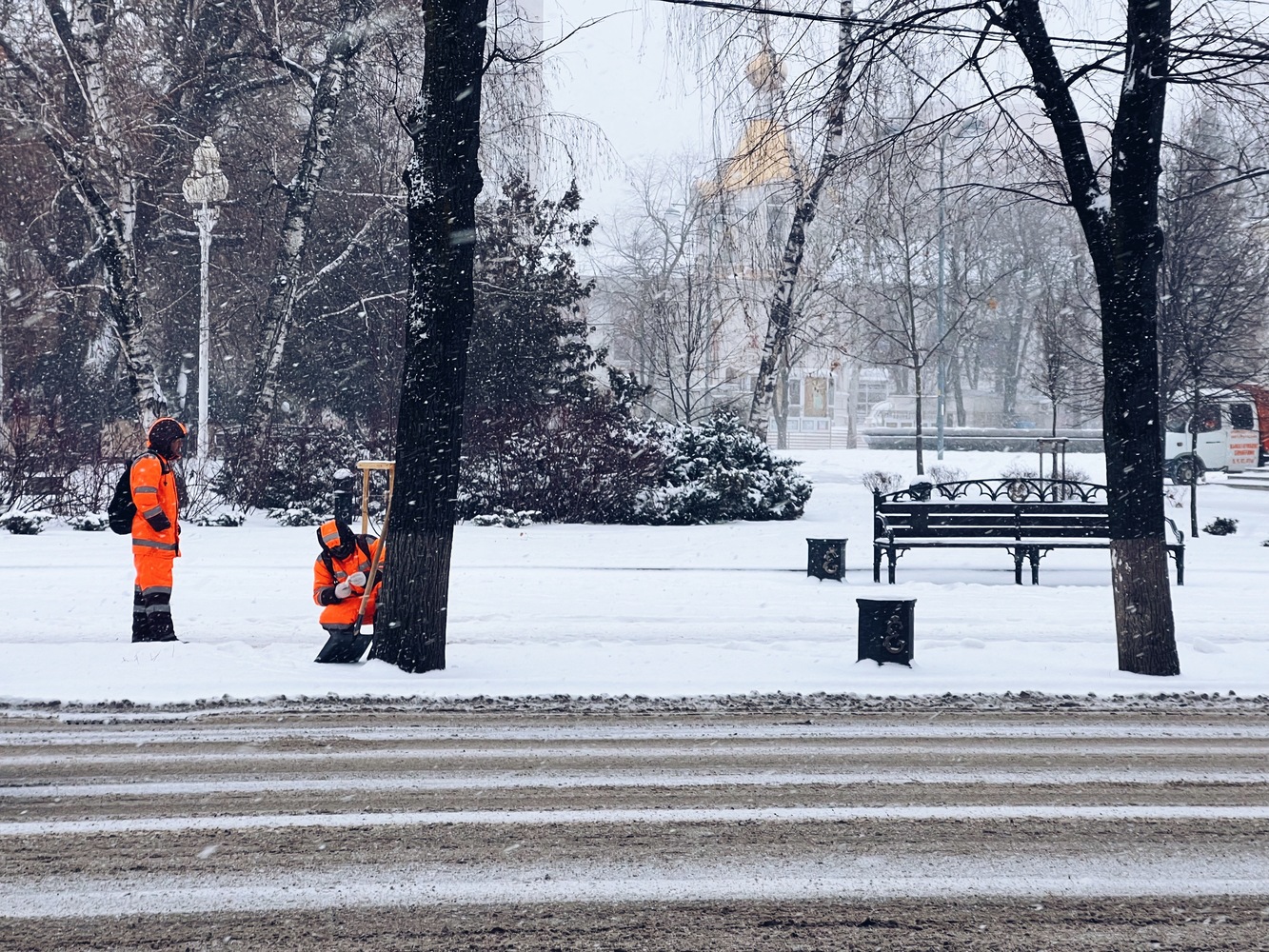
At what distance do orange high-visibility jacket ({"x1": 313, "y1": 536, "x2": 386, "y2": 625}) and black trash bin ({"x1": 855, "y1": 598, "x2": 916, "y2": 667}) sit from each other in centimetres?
380

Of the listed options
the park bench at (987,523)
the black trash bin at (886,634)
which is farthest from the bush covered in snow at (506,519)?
the black trash bin at (886,634)

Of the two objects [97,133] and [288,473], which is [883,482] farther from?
[97,133]

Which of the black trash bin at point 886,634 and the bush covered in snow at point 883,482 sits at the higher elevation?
the bush covered in snow at point 883,482

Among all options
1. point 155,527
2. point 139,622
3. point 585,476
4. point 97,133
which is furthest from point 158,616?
point 97,133

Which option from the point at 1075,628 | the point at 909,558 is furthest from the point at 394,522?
the point at 909,558

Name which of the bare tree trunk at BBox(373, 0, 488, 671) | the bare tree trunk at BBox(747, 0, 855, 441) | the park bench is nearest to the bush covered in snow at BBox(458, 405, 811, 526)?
the bare tree trunk at BBox(747, 0, 855, 441)

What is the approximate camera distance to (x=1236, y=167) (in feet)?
28.8

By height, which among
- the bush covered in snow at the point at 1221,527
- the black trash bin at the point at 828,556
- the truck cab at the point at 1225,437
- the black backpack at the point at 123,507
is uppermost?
the truck cab at the point at 1225,437

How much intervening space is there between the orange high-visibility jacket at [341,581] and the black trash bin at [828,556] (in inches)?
267

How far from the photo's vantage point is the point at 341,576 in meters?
7.96

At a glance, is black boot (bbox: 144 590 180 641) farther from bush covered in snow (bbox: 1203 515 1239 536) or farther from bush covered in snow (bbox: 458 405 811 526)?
bush covered in snow (bbox: 1203 515 1239 536)

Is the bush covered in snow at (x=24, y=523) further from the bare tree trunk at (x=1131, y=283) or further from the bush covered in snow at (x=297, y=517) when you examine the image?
the bare tree trunk at (x=1131, y=283)

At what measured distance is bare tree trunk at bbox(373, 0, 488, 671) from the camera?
7680mm

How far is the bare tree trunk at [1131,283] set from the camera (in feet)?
26.2
